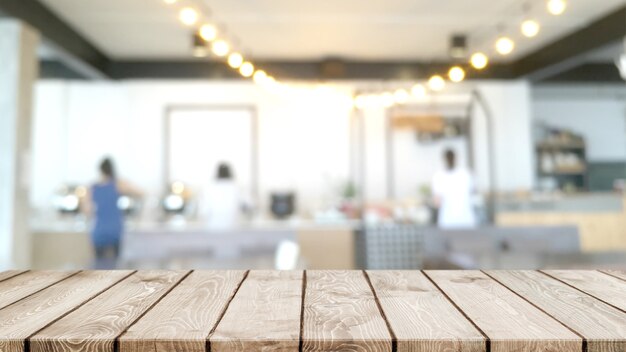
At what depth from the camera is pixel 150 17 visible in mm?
5703

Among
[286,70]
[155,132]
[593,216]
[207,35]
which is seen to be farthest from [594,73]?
[155,132]

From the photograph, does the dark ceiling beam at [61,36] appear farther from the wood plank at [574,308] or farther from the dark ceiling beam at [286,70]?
the wood plank at [574,308]

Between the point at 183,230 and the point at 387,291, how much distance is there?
3820mm

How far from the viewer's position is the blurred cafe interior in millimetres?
4914

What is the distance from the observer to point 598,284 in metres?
1.28

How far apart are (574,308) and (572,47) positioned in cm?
610

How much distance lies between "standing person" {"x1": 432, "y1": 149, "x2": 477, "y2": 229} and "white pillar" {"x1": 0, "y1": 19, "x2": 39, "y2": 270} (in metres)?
4.04

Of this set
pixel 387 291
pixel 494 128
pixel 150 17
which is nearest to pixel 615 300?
pixel 387 291

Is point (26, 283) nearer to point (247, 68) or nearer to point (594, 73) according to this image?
point (247, 68)

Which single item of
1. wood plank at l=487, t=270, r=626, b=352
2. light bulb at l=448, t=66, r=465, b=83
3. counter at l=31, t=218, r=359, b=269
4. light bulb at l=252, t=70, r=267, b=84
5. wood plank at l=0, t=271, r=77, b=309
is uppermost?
light bulb at l=252, t=70, r=267, b=84

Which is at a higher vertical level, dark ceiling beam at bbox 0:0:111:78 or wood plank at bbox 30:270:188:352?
dark ceiling beam at bbox 0:0:111:78

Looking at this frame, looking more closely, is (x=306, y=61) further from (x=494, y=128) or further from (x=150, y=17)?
(x=494, y=128)

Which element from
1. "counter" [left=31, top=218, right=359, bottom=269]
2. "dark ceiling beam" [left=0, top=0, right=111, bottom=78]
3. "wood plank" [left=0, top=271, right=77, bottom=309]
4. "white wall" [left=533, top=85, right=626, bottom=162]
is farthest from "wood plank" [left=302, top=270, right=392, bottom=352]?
"white wall" [left=533, top=85, right=626, bottom=162]

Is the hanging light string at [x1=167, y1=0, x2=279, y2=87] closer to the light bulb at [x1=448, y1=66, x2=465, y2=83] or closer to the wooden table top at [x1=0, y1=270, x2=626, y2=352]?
the light bulb at [x1=448, y1=66, x2=465, y2=83]
